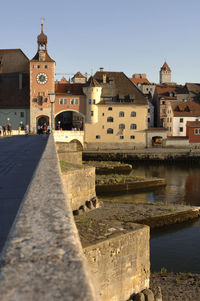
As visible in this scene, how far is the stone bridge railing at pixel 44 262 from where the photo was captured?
1575 millimetres

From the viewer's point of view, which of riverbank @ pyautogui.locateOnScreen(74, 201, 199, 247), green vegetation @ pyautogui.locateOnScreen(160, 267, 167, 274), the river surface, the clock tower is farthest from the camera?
the clock tower

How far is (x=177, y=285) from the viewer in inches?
531

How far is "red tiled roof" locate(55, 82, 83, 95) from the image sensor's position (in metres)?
73.1

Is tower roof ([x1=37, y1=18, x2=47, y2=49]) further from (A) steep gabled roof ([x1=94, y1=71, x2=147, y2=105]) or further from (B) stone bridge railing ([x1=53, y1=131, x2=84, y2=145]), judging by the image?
(B) stone bridge railing ([x1=53, y1=131, x2=84, y2=145])

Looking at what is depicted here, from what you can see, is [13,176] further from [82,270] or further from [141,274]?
[82,270]

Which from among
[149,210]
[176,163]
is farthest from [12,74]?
[149,210]

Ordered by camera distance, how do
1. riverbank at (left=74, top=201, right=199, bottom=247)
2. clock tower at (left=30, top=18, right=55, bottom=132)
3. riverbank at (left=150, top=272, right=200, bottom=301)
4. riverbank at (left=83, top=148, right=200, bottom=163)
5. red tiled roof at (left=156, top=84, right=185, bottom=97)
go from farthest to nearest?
red tiled roof at (left=156, top=84, right=185, bottom=97), clock tower at (left=30, top=18, right=55, bottom=132), riverbank at (left=83, top=148, right=200, bottom=163), riverbank at (left=74, top=201, right=199, bottom=247), riverbank at (left=150, top=272, right=200, bottom=301)

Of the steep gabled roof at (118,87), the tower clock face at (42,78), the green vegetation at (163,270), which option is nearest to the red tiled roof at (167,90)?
the steep gabled roof at (118,87)

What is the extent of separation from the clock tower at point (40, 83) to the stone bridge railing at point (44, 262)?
6903cm

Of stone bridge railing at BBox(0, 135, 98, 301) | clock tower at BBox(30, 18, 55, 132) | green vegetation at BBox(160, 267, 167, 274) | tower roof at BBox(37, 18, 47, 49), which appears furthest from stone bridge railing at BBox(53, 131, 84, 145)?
stone bridge railing at BBox(0, 135, 98, 301)

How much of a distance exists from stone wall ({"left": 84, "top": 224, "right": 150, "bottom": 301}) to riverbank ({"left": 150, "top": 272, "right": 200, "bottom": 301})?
1651 mm

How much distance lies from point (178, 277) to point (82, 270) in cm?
1358

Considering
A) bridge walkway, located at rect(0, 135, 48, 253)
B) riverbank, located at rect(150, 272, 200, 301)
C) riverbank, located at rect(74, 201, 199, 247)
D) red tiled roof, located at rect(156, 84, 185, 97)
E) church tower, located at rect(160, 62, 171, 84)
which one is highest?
church tower, located at rect(160, 62, 171, 84)

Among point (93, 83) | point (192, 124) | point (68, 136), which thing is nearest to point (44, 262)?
point (68, 136)
